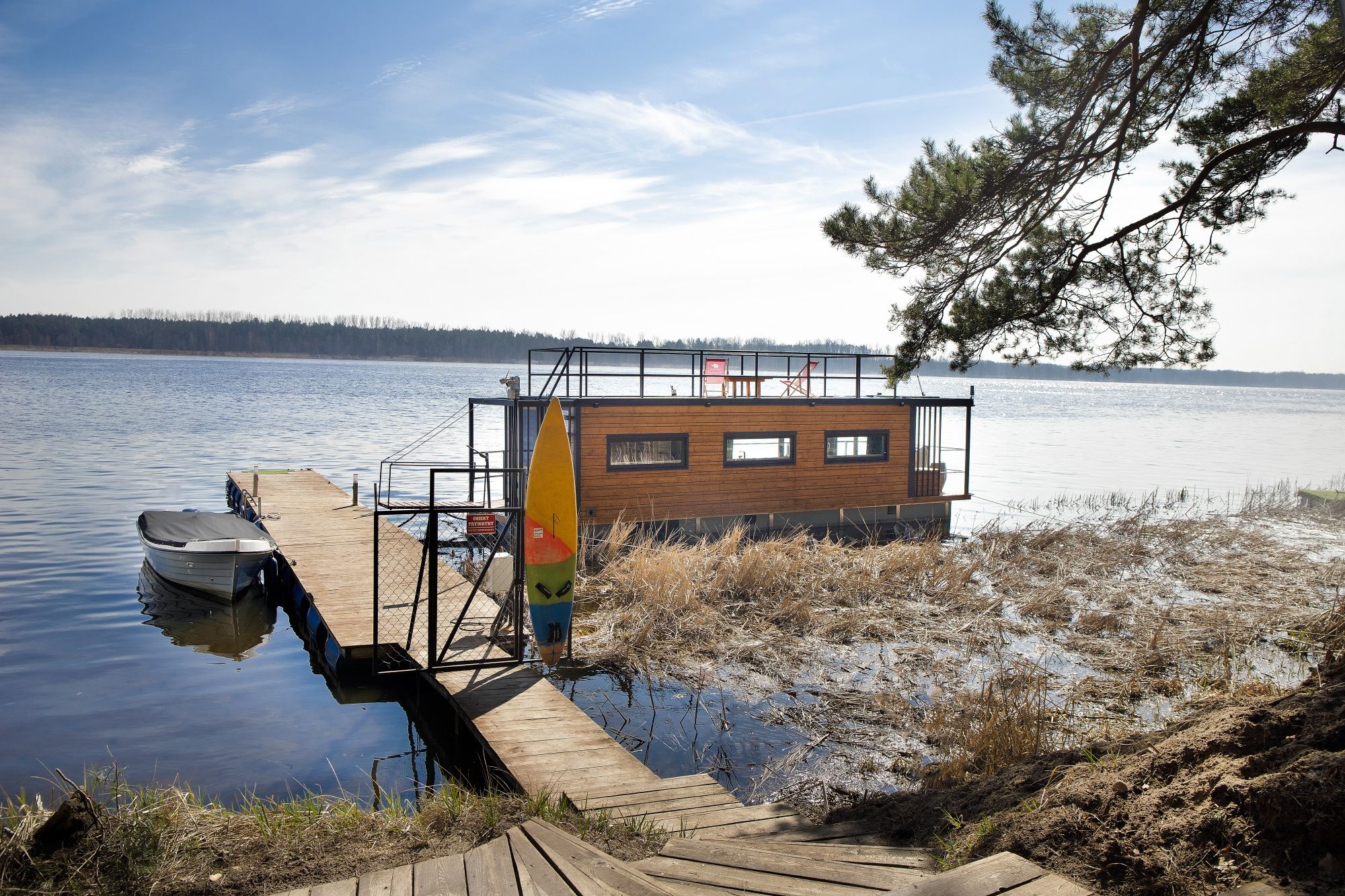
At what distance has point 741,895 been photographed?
3982 millimetres

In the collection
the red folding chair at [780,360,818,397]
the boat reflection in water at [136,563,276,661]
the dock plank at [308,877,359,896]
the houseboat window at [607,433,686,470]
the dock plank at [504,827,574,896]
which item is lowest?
the boat reflection in water at [136,563,276,661]

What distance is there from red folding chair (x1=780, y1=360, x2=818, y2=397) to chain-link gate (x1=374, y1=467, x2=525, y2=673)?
27.3 feet

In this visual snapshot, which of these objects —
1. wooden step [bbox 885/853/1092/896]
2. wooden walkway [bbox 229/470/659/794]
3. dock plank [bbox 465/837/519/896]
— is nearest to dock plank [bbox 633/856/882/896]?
wooden step [bbox 885/853/1092/896]

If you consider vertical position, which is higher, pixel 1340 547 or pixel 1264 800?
pixel 1264 800

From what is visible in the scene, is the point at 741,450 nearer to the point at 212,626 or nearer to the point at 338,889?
the point at 212,626

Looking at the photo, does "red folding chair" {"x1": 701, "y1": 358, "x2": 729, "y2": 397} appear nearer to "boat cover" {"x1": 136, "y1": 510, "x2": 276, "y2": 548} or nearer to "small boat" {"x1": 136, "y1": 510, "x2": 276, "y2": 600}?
"boat cover" {"x1": 136, "y1": 510, "x2": 276, "y2": 548}

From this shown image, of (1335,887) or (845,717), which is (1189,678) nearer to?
(845,717)

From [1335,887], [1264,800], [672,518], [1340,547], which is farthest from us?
[1340,547]

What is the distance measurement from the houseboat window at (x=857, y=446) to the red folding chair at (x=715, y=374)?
2821mm

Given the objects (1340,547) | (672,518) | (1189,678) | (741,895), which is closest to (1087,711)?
(1189,678)

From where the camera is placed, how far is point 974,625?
13641mm

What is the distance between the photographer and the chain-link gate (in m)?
9.17

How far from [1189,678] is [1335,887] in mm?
8243

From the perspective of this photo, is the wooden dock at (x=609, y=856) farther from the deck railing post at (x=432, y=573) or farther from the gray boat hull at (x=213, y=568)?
the gray boat hull at (x=213, y=568)
